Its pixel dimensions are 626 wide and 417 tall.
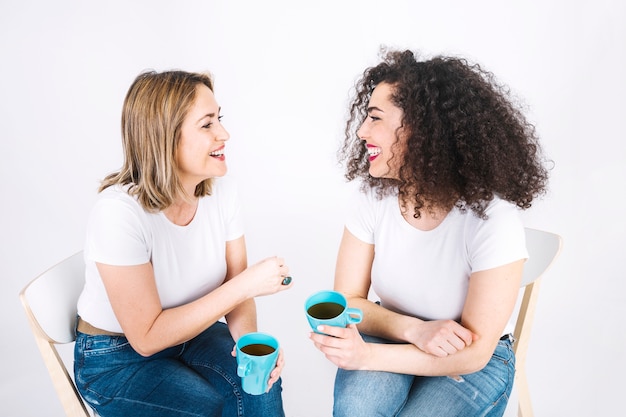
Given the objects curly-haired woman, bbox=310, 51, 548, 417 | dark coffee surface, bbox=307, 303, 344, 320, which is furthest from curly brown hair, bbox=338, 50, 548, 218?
dark coffee surface, bbox=307, 303, 344, 320

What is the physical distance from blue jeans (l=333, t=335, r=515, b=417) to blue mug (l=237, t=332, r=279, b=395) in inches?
9.3

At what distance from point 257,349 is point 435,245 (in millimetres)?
555

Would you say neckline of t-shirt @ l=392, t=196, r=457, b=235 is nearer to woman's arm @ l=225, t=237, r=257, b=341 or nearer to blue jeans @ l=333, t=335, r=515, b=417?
blue jeans @ l=333, t=335, r=515, b=417

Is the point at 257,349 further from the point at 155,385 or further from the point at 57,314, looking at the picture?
the point at 57,314

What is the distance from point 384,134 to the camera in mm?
1574

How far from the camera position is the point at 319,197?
2924mm

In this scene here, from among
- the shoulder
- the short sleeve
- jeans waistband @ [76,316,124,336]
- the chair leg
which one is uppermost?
the shoulder

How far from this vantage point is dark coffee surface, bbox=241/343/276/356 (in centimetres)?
134

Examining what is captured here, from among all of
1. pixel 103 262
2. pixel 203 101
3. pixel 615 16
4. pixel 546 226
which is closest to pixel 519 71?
pixel 615 16

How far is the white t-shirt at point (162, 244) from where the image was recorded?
145cm

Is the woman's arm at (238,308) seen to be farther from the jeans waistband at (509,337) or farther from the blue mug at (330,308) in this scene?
the jeans waistband at (509,337)

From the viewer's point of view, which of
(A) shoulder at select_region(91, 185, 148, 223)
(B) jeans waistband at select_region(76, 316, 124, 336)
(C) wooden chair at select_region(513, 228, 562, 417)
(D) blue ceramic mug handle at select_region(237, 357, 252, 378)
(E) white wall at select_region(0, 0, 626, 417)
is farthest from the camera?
(E) white wall at select_region(0, 0, 626, 417)

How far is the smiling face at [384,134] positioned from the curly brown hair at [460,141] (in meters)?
0.02

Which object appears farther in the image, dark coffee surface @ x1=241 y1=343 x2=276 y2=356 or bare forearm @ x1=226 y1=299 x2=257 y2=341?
bare forearm @ x1=226 y1=299 x2=257 y2=341
